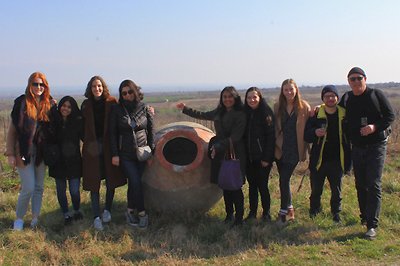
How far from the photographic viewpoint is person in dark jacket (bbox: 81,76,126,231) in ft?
17.1

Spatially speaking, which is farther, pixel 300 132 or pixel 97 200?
pixel 97 200

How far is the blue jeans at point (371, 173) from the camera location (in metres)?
4.96

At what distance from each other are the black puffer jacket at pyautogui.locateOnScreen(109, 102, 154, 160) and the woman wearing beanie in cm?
177

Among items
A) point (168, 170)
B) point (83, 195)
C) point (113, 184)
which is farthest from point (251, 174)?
point (83, 195)

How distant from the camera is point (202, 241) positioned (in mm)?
5305

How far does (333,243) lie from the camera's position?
491 centimetres

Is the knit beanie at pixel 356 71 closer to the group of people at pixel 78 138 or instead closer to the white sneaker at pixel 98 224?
the group of people at pixel 78 138

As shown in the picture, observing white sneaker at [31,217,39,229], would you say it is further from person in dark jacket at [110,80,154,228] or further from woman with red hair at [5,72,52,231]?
person in dark jacket at [110,80,154,228]

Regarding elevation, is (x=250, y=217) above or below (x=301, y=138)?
below

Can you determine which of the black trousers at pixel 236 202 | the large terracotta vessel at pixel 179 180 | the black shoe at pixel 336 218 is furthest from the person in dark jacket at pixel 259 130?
the black shoe at pixel 336 218

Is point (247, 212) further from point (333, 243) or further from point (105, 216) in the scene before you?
point (105, 216)

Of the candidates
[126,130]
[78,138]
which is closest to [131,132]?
[126,130]

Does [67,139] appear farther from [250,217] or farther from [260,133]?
[250,217]

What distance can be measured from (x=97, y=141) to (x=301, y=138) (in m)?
2.66
